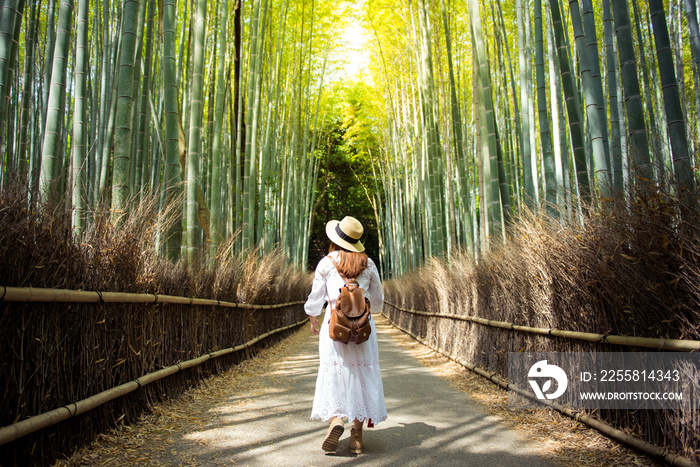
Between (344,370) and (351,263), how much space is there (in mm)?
507

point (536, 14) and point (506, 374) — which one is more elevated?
point (536, 14)

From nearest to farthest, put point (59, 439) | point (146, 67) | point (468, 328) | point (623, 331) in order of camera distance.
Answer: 1. point (59, 439)
2. point (623, 331)
3. point (146, 67)
4. point (468, 328)

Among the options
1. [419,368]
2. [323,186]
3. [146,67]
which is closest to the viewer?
[146,67]

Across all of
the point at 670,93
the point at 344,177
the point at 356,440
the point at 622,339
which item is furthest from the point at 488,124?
the point at 344,177

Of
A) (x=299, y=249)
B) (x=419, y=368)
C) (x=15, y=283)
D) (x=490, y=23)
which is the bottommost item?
(x=419, y=368)

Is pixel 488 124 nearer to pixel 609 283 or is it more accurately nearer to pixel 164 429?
pixel 609 283

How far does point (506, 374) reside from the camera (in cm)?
341

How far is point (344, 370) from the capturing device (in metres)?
2.29

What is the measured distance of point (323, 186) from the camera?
20.6 metres

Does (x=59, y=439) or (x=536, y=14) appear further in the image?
(x=536, y=14)

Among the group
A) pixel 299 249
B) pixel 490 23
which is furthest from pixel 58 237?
pixel 299 249

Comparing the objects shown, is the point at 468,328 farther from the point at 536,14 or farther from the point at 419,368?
the point at 536,14

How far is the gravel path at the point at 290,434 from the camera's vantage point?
6.65 feet

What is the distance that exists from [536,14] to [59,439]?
4428 mm
